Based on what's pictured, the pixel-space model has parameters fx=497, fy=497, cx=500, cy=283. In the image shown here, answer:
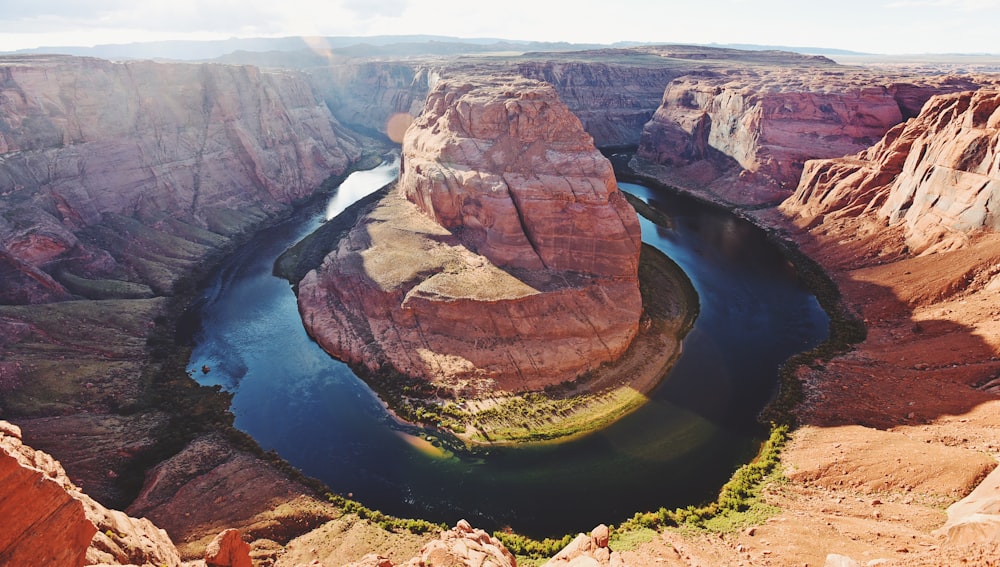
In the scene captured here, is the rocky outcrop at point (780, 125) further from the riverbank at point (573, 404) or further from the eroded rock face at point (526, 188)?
the riverbank at point (573, 404)

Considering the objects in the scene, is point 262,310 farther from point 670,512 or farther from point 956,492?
point 956,492

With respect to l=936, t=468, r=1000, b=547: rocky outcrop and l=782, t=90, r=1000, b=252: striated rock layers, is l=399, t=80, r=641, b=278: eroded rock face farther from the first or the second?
l=782, t=90, r=1000, b=252: striated rock layers

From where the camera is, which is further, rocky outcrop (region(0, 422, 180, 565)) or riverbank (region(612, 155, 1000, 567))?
riverbank (region(612, 155, 1000, 567))

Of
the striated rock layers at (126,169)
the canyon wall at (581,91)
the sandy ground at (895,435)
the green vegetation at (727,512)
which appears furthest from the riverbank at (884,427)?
the canyon wall at (581,91)

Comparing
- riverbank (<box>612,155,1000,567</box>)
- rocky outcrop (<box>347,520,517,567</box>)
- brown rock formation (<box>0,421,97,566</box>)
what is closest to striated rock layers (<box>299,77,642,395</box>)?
riverbank (<box>612,155,1000,567</box>)

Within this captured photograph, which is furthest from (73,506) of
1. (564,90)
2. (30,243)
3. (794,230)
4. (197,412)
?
(564,90)
